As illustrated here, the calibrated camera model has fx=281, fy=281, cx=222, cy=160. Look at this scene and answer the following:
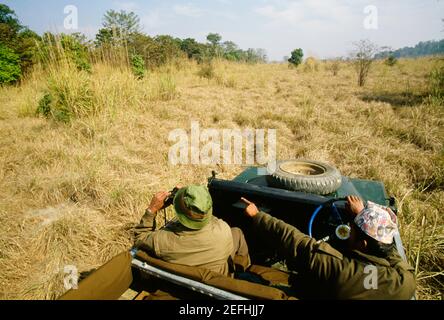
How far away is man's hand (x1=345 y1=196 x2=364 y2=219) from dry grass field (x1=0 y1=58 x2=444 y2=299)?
1214 millimetres

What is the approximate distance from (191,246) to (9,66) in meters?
10.5

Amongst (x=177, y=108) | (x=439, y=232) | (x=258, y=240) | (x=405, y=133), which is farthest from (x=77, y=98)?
(x=405, y=133)

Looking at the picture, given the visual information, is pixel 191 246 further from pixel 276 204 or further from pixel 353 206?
pixel 353 206

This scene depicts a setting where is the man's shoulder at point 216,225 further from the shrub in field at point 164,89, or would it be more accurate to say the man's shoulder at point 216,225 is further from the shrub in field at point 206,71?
the shrub in field at point 206,71

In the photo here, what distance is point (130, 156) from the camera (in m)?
4.79

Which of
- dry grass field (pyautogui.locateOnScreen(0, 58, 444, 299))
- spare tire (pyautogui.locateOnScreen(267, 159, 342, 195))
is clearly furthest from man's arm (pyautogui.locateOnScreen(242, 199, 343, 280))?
dry grass field (pyautogui.locateOnScreen(0, 58, 444, 299))

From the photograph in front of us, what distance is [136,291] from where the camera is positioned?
1.70m

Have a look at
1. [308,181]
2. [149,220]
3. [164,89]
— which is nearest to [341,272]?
[308,181]

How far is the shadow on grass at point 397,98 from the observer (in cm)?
793

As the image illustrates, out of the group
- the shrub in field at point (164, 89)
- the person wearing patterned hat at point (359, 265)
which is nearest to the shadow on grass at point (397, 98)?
the shrub in field at point (164, 89)

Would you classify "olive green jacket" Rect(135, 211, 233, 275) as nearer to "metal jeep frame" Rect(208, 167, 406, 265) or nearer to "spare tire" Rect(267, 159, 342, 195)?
"metal jeep frame" Rect(208, 167, 406, 265)

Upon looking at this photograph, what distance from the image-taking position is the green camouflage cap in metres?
1.71

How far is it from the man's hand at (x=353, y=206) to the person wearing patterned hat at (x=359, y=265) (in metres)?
0.23
